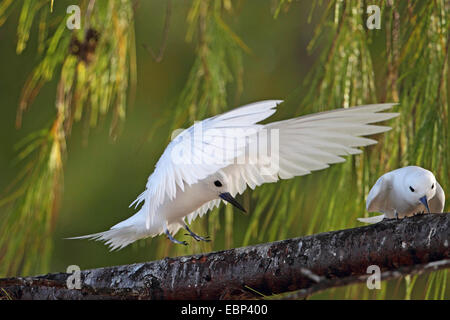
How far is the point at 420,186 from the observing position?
0.85 m

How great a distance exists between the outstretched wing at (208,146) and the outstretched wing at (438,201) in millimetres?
266

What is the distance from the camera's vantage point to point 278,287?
0.76 metres

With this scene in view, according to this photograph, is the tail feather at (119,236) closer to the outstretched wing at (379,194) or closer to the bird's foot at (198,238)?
the bird's foot at (198,238)

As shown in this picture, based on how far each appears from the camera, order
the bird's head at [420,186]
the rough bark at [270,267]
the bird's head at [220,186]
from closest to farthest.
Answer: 1. the rough bark at [270,267]
2. the bird's head at [420,186]
3. the bird's head at [220,186]

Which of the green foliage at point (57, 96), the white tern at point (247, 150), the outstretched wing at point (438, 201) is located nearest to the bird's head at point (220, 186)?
the white tern at point (247, 150)

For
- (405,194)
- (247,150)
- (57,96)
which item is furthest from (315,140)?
(57,96)

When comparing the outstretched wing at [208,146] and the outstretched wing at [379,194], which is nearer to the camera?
the outstretched wing at [208,146]

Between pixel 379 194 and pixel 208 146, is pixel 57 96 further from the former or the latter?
pixel 379 194

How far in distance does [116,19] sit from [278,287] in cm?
43

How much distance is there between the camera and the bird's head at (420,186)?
32.9 inches
